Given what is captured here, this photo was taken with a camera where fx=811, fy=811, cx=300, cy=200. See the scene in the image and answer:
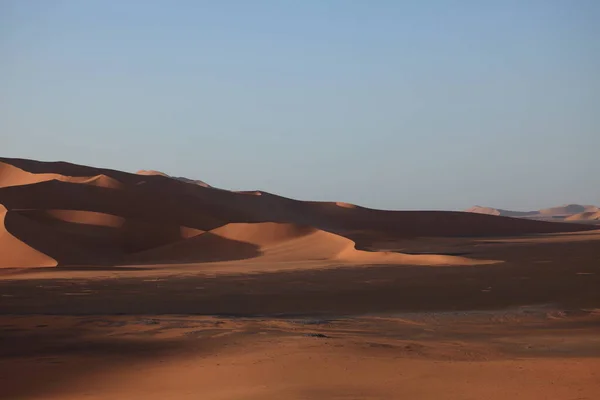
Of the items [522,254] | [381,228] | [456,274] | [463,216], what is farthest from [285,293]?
[463,216]

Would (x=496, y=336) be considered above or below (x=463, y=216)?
below

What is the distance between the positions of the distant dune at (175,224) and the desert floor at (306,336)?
878 cm

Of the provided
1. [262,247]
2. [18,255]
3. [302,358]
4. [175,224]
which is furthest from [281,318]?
[175,224]

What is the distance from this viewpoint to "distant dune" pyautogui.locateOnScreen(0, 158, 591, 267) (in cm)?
3319

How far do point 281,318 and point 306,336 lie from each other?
312 centimetres

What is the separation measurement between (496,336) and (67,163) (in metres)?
60.8

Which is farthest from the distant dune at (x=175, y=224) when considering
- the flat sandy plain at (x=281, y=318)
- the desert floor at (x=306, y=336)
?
the desert floor at (x=306, y=336)

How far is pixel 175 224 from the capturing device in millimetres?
43406

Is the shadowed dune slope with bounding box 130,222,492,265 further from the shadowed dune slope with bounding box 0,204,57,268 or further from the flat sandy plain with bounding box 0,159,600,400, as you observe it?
the shadowed dune slope with bounding box 0,204,57,268

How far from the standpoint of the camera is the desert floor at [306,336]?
8.05 m

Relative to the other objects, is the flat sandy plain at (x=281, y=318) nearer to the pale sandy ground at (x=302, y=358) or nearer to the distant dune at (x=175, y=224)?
the pale sandy ground at (x=302, y=358)

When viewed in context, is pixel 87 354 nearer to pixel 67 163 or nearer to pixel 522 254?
pixel 522 254

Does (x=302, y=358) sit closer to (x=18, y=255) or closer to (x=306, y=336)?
(x=306, y=336)

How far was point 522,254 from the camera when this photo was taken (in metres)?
32.4
